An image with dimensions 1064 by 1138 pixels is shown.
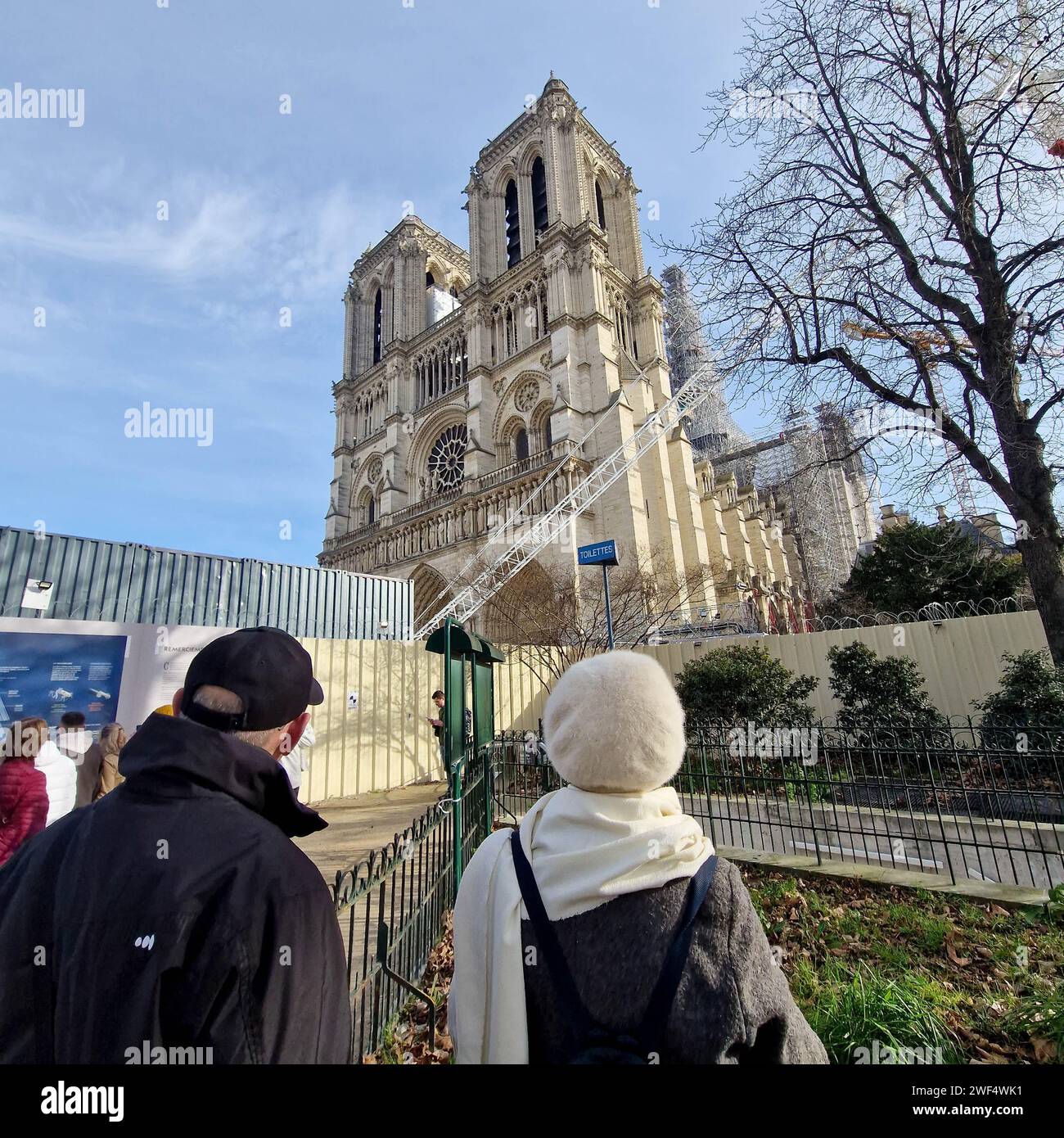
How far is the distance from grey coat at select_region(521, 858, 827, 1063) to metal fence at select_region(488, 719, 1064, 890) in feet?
12.7

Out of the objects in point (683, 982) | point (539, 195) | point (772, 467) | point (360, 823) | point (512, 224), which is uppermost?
point (539, 195)

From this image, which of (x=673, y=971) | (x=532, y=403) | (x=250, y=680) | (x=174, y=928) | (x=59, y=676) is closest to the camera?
(x=174, y=928)

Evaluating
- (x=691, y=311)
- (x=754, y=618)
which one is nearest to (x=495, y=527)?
(x=754, y=618)

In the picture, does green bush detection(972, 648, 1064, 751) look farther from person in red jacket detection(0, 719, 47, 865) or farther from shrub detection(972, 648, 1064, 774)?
person in red jacket detection(0, 719, 47, 865)

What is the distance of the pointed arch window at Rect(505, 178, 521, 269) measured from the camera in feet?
92.7

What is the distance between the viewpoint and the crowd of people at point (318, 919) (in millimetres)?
999

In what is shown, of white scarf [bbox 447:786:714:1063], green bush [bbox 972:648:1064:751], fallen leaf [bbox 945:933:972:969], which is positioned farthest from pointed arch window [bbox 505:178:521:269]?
white scarf [bbox 447:786:714:1063]

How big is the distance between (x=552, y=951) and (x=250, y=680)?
93 centimetres

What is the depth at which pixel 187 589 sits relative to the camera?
10078 mm

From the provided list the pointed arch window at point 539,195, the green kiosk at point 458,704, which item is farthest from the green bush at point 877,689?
the pointed arch window at point 539,195

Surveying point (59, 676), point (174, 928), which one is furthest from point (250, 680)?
point (59, 676)

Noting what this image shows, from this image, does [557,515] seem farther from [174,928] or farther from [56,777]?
[174,928]

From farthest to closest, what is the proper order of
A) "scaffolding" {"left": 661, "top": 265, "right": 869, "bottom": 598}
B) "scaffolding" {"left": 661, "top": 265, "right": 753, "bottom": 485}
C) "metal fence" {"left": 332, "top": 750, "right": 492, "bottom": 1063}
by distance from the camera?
"scaffolding" {"left": 661, "top": 265, "right": 753, "bottom": 485}, "scaffolding" {"left": 661, "top": 265, "right": 869, "bottom": 598}, "metal fence" {"left": 332, "top": 750, "right": 492, "bottom": 1063}
